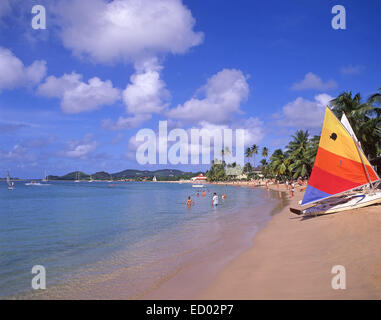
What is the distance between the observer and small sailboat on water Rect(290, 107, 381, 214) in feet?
44.4

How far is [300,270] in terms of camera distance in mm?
7078

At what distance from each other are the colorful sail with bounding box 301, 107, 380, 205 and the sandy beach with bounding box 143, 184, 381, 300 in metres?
2.65

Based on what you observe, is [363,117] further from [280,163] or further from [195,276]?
[280,163]

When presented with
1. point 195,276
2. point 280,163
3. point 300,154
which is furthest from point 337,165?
point 280,163

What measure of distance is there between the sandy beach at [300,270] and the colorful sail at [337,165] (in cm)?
265

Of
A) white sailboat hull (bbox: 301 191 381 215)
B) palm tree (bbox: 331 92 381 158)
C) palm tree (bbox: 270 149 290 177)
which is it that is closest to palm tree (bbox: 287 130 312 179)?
palm tree (bbox: 270 149 290 177)

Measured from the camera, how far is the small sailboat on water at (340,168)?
13523 millimetres

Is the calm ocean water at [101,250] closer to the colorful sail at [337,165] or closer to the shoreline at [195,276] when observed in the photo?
the shoreline at [195,276]

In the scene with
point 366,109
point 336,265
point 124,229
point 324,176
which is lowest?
point 124,229
